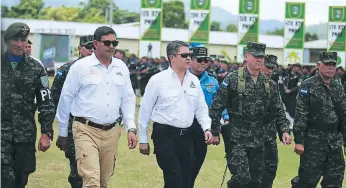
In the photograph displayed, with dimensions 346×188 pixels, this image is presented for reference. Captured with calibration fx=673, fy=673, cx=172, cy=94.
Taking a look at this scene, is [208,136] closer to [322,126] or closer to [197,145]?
[197,145]

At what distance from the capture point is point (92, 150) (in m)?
7.03

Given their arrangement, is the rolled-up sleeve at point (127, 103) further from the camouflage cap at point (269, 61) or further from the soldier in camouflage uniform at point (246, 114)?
the camouflage cap at point (269, 61)

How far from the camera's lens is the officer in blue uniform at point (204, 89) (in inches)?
339

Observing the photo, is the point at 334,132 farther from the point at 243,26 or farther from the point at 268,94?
the point at 243,26

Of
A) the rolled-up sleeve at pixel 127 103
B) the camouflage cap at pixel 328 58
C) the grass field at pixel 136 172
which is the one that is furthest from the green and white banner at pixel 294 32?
the rolled-up sleeve at pixel 127 103

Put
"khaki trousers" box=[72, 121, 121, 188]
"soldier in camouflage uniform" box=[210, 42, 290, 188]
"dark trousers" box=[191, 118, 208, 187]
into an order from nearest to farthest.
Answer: "khaki trousers" box=[72, 121, 121, 188] → "soldier in camouflage uniform" box=[210, 42, 290, 188] → "dark trousers" box=[191, 118, 208, 187]

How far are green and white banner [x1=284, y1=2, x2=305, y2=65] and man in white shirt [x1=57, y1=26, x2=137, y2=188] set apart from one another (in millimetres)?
18686

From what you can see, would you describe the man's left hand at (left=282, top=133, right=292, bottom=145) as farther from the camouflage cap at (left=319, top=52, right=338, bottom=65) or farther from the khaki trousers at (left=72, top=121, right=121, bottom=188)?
the khaki trousers at (left=72, top=121, right=121, bottom=188)

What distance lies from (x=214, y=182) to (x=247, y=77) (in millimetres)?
3567

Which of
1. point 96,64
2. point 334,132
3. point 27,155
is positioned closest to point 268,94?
point 334,132

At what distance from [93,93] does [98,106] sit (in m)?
0.15

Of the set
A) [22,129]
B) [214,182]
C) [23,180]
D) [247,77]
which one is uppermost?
[247,77]

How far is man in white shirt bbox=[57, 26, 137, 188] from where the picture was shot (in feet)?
23.4

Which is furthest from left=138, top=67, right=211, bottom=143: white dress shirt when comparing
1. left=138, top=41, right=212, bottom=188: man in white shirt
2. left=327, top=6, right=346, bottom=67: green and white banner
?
left=327, top=6, right=346, bottom=67: green and white banner
